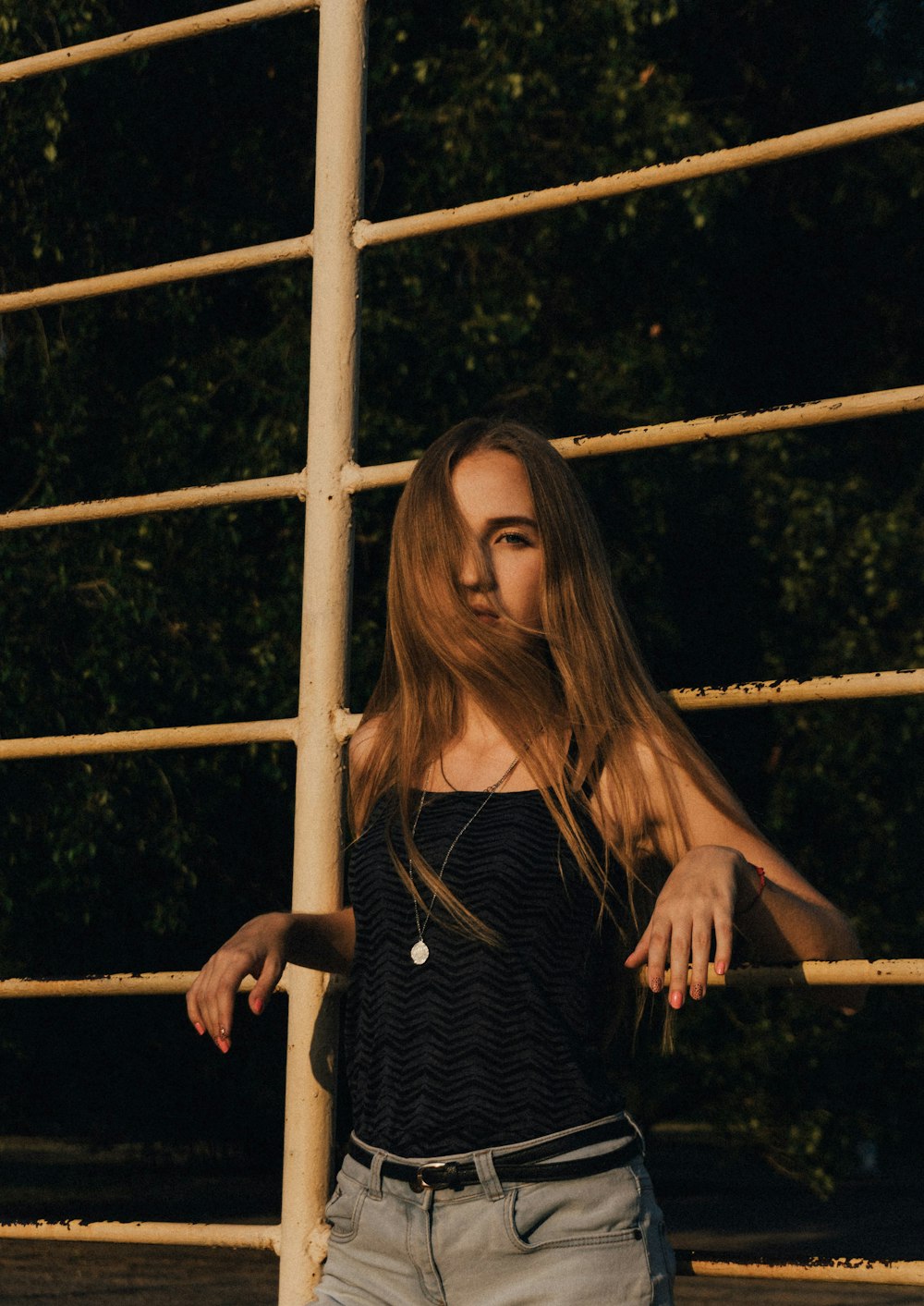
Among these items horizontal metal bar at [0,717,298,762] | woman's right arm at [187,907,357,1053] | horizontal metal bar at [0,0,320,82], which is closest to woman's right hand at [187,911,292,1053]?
woman's right arm at [187,907,357,1053]

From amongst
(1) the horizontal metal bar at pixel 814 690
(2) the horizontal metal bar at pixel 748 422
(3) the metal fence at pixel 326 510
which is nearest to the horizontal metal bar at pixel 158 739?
(3) the metal fence at pixel 326 510

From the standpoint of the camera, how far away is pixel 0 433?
6992 mm

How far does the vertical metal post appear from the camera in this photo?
2092mm

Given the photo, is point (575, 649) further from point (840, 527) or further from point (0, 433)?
point (840, 527)

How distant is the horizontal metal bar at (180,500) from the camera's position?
230cm

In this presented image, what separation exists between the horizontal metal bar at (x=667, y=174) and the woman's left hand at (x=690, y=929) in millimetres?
893

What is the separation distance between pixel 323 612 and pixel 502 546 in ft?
0.97

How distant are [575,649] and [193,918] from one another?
18.1 feet

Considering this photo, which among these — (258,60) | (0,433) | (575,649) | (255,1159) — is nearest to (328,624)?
(575,649)

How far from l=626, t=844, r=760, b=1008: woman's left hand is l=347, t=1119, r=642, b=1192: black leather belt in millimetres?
272

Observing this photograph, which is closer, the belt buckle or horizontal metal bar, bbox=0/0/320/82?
the belt buckle

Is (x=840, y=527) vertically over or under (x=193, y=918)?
over

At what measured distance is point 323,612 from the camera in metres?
2.24

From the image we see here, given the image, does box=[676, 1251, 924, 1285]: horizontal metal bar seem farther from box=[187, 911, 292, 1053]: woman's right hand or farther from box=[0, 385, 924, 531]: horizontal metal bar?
box=[0, 385, 924, 531]: horizontal metal bar
